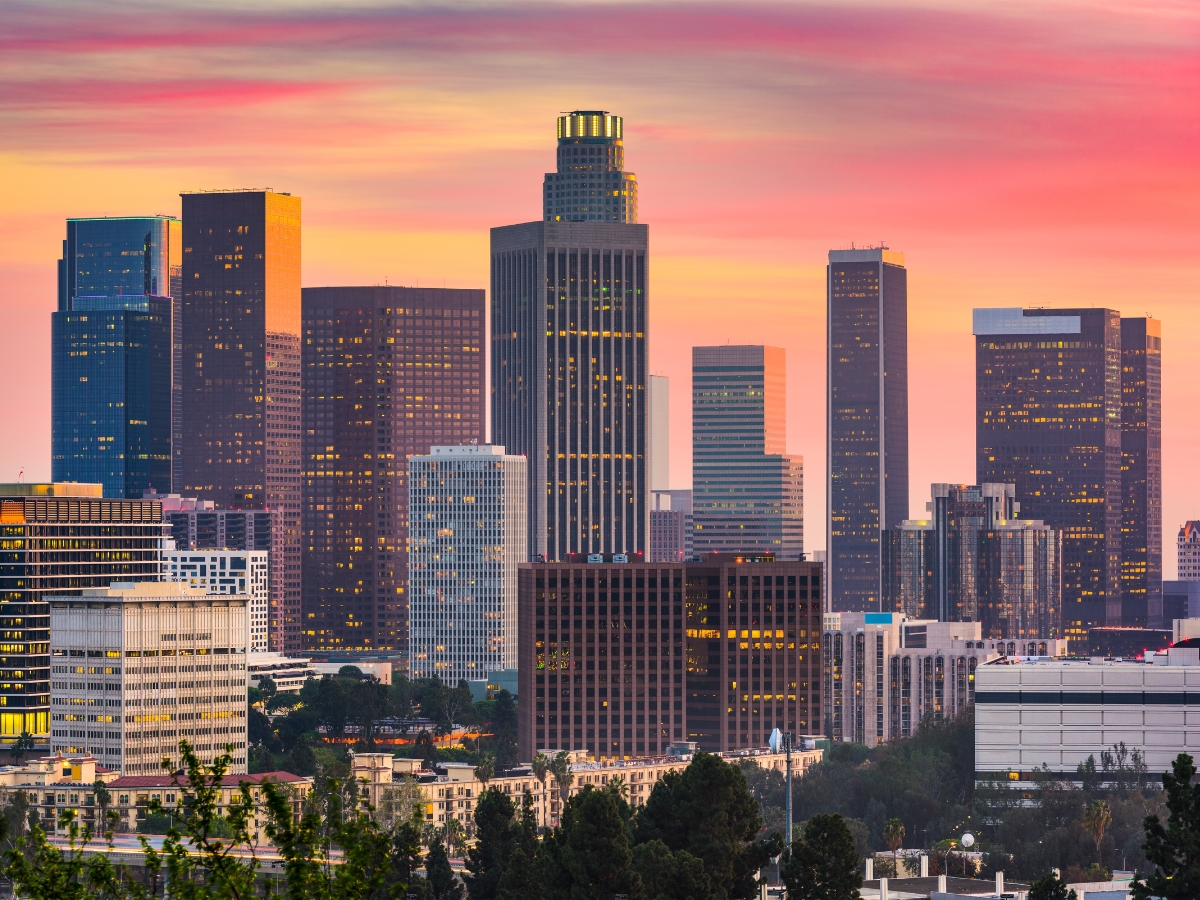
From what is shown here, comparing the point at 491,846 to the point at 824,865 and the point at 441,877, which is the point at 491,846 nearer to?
A: the point at 441,877

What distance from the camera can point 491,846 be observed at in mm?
187875

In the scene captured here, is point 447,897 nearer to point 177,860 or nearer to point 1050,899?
point 1050,899

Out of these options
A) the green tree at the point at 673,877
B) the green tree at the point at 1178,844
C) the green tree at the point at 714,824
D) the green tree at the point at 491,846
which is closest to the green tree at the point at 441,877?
the green tree at the point at 491,846

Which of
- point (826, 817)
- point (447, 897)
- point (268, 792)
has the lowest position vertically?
point (447, 897)

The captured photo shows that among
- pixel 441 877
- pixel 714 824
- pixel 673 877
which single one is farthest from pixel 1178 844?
pixel 441 877

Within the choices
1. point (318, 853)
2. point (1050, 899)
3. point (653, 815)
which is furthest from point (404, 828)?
point (318, 853)

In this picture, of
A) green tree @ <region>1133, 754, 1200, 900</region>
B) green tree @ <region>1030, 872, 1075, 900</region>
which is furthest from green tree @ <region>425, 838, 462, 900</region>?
green tree @ <region>1133, 754, 1200, 900</region>

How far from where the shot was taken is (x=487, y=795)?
19562 centimetres

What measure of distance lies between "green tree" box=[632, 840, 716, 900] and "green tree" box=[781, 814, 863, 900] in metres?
5.64

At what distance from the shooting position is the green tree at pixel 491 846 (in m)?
183

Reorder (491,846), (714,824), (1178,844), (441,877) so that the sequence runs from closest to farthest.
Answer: (1178,844)
(714,824)
(491,846)
(441,877)

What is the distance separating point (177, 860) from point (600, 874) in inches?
3063

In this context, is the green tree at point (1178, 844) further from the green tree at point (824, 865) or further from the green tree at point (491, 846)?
the green tree at point (491, 846)

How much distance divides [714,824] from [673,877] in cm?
1442
